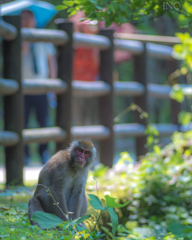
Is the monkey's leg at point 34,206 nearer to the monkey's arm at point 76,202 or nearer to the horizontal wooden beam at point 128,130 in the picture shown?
the monkey's arm at point 76,202

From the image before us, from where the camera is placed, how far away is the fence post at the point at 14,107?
4387 millimetres

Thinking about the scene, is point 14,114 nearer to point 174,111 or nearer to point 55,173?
point 55,173

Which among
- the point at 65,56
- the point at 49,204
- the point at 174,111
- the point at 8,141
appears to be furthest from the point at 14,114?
the point at 174,111

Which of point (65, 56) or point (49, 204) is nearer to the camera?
point (49, 204)

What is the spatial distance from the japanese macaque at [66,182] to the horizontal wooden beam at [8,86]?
139 centimetres

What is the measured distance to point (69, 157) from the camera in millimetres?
3004

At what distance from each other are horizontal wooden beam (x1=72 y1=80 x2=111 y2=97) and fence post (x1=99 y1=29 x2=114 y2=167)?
11 centimetres

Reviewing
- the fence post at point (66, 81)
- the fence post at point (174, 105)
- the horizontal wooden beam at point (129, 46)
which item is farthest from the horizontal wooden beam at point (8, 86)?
the fence post at point (174, 105)

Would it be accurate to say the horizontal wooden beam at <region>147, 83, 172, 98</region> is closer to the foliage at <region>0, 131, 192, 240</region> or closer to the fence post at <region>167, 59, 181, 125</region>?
the fence post at <region>167, 59, 181, 125</region>

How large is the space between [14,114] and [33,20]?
2198 millimetres

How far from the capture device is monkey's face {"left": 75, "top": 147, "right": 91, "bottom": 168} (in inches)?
117

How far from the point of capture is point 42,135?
4.77m

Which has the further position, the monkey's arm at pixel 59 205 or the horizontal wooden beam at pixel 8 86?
the horizontal wooden beam at pixel 8 86

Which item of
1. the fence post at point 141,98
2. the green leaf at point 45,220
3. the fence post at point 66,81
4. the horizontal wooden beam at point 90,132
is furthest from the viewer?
the fence post at point 141,98
